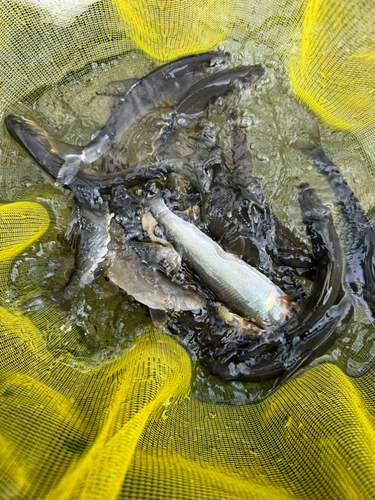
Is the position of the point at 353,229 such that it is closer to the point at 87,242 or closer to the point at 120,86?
the point at 87,242

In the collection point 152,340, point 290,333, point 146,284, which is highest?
point 290,333

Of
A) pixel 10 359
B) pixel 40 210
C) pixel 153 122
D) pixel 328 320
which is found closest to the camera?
pixel 10 359

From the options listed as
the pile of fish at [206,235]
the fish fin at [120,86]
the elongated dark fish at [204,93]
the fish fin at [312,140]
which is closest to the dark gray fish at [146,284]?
the pile of fish at [206,235]

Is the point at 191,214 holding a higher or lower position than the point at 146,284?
higher

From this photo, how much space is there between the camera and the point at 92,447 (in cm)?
138

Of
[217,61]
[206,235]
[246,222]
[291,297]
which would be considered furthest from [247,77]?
[291,297]

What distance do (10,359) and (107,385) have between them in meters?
0.56

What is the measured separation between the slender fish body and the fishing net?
18.2 inches

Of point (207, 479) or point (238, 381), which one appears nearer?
point (207, 479)

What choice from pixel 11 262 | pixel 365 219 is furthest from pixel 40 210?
pixel 365 219

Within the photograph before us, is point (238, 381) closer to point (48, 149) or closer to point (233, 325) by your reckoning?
point (233, 325)

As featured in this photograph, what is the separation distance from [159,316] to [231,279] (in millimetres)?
596

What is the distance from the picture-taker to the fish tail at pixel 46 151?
2.25 meters

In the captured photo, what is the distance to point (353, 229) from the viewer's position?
2406mm
